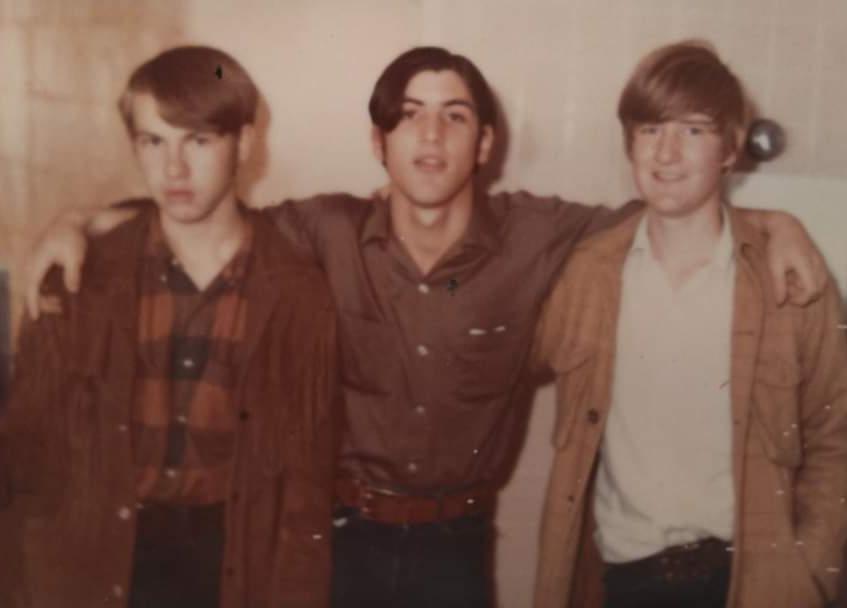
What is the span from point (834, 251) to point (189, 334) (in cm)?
81

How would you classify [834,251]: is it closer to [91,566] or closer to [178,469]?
[178,469]

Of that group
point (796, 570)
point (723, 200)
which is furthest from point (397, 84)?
point (796, 570)

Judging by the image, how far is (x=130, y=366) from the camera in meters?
1.14

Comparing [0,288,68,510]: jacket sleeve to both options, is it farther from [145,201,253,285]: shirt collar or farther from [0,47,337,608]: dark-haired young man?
[145,201,253,285]: shirt collar

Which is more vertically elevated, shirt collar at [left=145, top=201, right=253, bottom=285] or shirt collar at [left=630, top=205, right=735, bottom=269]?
shirt collar at [left=630, top=205, right=735, bottom=269]

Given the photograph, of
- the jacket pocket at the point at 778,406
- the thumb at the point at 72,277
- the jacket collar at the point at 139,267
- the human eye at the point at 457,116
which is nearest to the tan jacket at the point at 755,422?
the jacket pocket at the point at 778,406

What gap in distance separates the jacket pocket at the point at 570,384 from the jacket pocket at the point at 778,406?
0.20m

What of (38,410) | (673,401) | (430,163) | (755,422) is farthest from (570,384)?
(38,410)

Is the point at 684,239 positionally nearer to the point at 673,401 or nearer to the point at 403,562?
the point at 673,401

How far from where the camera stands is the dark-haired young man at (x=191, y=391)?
1.14m

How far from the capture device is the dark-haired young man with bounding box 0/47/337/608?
3.74 feet

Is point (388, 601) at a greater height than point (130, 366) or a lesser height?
lesser

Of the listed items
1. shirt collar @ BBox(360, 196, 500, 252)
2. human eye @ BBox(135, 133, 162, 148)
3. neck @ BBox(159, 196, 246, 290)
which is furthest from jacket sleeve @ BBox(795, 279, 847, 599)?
human eye @ BBox(135, 133, 162, 148)

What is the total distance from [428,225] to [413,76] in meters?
0.18
